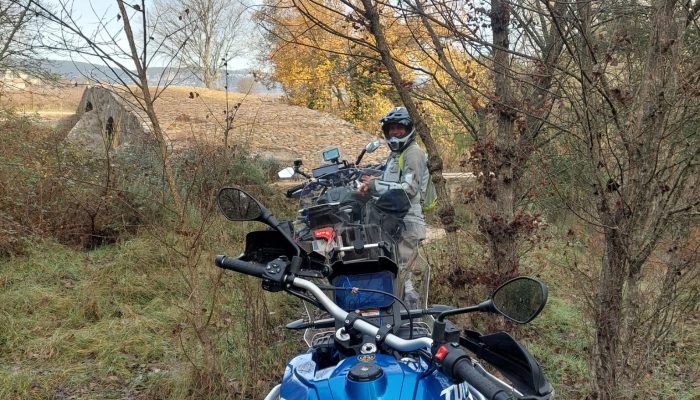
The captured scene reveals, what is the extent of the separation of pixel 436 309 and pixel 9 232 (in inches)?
304

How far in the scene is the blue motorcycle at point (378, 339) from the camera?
183cm

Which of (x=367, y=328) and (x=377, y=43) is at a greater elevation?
(x=377, y=43)

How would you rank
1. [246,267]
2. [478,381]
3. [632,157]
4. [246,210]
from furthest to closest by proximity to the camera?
1. [632,157]
2. [246,210]
3. [246,267]
4. [478,381]

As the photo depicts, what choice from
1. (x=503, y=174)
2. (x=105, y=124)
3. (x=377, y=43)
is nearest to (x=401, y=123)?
(x=377, y=43)

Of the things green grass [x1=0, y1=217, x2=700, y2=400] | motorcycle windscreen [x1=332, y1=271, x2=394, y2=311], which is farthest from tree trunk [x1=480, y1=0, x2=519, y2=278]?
motorcycle windscreen [x1=332, y1=271, x2=394, y2=311]

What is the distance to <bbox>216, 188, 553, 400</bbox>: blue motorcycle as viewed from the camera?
1825 mm

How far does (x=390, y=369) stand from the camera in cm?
196

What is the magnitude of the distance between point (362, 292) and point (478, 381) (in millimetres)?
1024

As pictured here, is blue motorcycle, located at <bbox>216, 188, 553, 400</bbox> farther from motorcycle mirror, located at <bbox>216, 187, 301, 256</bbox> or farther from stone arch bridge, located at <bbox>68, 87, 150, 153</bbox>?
stone arch bridge, located at <bbox>68, 87, 150, 153</bbox>

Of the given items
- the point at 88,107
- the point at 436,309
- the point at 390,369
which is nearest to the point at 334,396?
the point at 390,369

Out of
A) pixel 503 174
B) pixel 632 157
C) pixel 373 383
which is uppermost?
pixel 632 157

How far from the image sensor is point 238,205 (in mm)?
2771

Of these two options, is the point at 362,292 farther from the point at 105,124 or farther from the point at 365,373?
the point at 105,124

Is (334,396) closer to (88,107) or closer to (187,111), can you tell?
(187,111)
